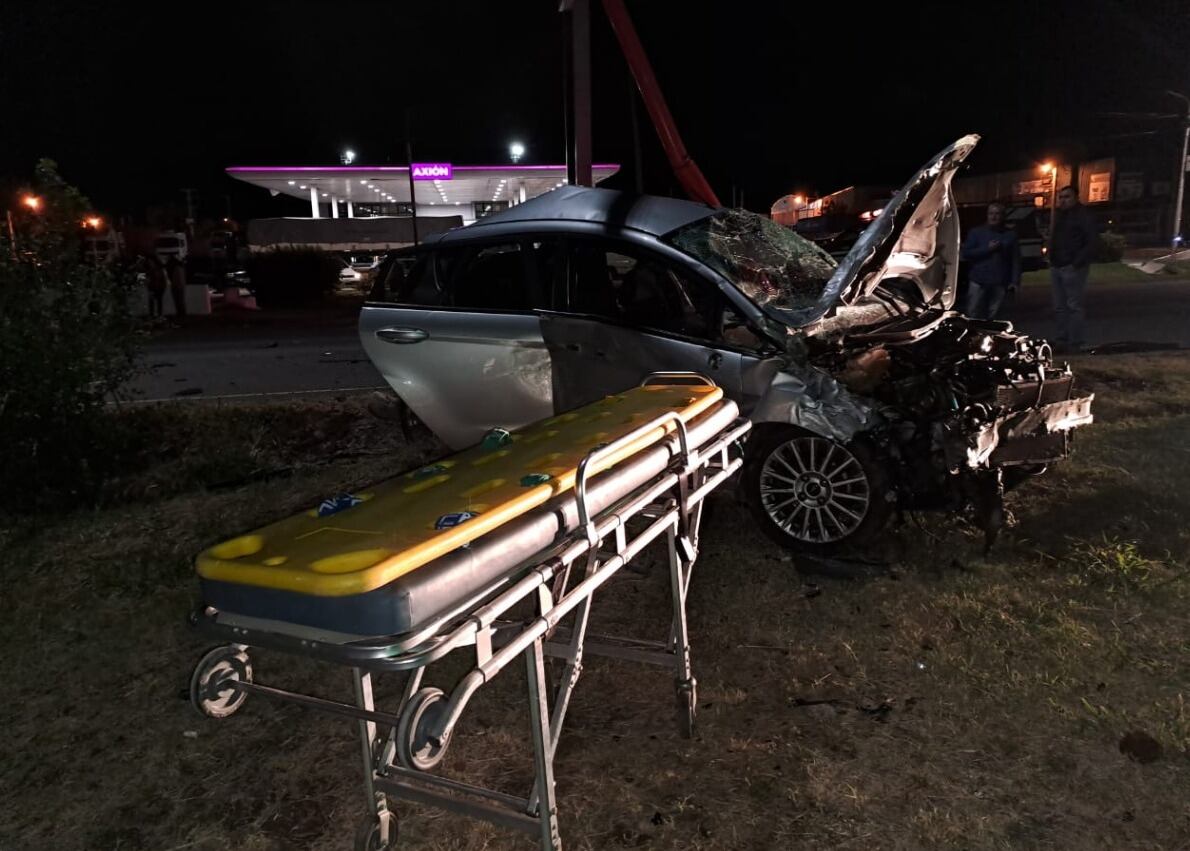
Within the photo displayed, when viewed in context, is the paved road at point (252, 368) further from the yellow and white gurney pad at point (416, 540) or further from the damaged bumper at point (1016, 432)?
the damaged bumper at point (1016, 432)

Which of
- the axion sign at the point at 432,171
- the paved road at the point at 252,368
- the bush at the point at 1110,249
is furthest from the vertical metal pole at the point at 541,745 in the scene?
the axion sign at the point at 432,171

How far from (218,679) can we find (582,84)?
8.58 meters

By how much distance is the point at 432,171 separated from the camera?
40562mm

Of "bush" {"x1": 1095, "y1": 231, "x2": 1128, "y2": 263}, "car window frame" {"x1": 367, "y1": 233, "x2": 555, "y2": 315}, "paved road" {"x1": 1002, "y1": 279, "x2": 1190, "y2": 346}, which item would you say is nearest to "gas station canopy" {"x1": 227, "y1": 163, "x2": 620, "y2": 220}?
"bush" {"x1": 1095, "y1": 231, "x2": 1128, "y2": 263}

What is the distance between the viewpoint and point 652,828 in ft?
8.04

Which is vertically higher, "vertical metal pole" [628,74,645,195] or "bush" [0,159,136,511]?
"vertical metal pole" [628,74,645,195]

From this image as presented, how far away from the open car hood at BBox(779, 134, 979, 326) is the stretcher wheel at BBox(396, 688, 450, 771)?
300 centimetres

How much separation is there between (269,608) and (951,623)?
2955 millimetres

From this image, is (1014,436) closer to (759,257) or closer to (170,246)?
(759,257)

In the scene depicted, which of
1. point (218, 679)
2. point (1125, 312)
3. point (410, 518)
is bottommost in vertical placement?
point (1125, 312)

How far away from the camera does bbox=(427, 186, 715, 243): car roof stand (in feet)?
15.4

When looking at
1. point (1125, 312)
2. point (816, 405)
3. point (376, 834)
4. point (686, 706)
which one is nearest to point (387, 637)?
point (376, 834)

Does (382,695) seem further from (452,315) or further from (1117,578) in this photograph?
(1117,578)

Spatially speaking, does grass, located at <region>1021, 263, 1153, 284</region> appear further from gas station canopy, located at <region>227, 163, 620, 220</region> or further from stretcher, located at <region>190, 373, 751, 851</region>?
gas station canopy, located at <region>227, 163, 620, 220</region>
